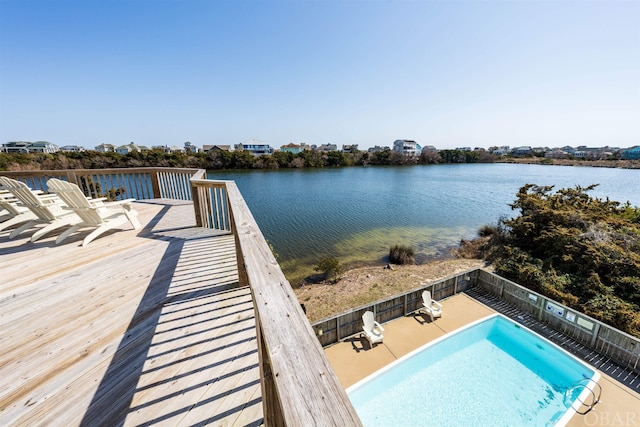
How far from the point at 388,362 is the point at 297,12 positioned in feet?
40.6

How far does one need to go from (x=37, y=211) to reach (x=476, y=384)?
9316 mm

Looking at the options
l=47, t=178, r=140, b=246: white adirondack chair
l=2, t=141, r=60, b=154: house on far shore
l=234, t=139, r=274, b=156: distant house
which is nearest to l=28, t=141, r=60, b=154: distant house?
l=2, t=141, r=60, b=154: house on far shore

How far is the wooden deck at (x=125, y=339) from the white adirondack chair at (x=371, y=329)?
4114 millimetres

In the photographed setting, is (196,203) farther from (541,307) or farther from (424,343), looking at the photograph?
(541,307)

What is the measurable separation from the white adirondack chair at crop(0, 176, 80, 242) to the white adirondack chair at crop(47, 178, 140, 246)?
0.23m

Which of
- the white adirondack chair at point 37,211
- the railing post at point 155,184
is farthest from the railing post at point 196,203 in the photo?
the railing post at point 155,184

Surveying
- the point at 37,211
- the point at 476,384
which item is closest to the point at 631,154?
the point at 476,384

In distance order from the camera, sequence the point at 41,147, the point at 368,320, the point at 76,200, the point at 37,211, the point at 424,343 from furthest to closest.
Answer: the point at 41,147 < the point at 368,320 < the point at 424,343 < the point at 37,211 < the point at 76,200

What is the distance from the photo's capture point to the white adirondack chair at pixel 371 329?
591 centimetres

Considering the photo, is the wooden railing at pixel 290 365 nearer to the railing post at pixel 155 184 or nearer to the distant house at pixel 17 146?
the railing post at pixel 155 184

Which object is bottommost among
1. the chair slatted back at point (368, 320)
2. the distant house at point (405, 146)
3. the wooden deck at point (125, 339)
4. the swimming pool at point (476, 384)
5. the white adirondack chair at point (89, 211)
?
the swimming pool at point (476, 384)

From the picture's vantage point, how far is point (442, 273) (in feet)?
31.0

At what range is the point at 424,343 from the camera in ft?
19.7

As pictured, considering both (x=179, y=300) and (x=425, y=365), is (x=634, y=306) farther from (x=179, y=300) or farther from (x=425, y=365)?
(x=179, y=300)
